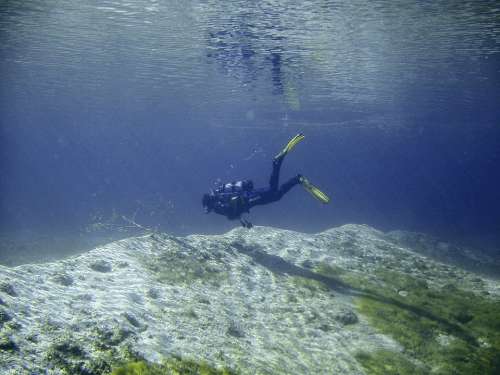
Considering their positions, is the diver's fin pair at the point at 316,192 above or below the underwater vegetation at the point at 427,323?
above

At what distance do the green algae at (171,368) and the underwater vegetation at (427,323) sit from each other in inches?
108

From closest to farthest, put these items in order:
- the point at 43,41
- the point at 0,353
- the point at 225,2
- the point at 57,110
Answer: the point at 0,353 → the point at 225,2 → the point at 43,41 → the point at 57,110

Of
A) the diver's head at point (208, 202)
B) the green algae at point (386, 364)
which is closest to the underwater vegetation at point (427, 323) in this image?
the green algae at point (386, 364)

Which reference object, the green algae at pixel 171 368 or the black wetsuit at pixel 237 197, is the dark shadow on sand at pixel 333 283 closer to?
the black wetsuit at pixel 237 197

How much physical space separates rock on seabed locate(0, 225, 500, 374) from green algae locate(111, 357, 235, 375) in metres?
0.13

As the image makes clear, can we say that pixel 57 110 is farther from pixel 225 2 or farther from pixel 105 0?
pixel 225 2

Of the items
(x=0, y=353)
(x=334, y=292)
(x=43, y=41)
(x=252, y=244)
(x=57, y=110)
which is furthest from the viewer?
(x=57, y=110)

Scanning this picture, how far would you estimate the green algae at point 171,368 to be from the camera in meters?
Answer: 3.89

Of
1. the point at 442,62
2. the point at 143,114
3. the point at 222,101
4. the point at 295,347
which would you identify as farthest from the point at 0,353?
the point at 143,114

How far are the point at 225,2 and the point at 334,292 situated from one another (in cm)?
1072

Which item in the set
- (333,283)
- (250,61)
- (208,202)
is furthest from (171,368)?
(250,61)

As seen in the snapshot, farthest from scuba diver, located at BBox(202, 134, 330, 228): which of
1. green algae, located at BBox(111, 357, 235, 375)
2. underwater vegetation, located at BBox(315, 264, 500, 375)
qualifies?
green algae, located at BBox(111, 357, 235, 375)

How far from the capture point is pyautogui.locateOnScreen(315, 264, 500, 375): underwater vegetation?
584 centimetres

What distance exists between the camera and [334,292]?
340 inches
